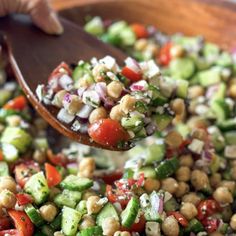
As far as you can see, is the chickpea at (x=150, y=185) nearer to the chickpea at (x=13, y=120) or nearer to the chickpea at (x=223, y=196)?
the chickpea at (x=223, y=196)

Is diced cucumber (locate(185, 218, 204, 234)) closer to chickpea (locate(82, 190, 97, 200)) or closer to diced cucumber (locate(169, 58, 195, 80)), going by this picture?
chickpea (locate(82, 190, 97, 200))

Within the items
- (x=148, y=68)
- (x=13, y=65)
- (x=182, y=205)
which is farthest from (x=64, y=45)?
(x=182, y=205)

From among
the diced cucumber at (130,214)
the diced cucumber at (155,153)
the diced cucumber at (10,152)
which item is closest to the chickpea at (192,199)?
the diced cucumber at (155,153)

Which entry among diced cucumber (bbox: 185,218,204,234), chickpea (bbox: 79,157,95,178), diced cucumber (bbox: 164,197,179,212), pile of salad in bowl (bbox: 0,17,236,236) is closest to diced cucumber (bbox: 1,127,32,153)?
pile of salad in bowl (bbox: 0,17,236,236)

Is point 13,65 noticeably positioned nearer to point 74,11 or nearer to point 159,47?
point 74,11

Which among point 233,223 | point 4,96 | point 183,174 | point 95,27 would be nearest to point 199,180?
point 183,174

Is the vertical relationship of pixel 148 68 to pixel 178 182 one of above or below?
above
